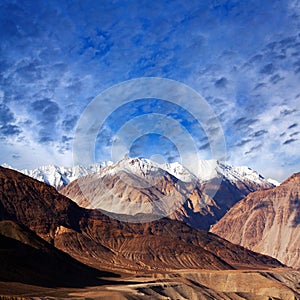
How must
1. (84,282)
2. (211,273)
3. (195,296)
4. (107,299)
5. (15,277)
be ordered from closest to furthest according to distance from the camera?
(107,299)
(15,277)
(195,296)
(84,282)
(211,273)

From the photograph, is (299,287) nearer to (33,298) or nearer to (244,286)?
(244,286)

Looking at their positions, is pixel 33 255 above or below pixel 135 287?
above

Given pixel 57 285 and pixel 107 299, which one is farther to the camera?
pixel 57 285

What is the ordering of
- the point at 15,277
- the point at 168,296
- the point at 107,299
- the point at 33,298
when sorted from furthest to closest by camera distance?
the point at 168,296 → the point at 15,277 → the point at 107,299 → the point at 33,298

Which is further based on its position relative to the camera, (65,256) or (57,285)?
(65,256)

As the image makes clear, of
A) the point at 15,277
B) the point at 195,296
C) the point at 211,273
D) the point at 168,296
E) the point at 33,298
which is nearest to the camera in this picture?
the point at 33,298

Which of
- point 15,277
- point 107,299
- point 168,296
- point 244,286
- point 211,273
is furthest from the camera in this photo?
point 211,273

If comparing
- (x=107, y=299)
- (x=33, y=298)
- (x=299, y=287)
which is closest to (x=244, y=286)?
(x=299, y=287)

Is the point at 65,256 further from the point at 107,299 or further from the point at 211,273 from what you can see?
the point at 107,299

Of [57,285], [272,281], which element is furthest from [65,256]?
[272,281]
